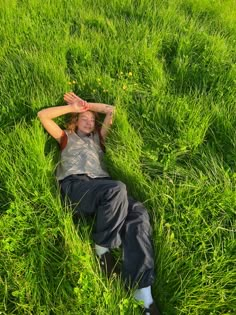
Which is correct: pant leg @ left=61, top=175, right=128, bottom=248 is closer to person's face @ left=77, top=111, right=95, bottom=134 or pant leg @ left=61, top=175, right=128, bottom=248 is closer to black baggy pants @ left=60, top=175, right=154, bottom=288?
black baggy pants @ left=60, top=175, right=154, bottom=288

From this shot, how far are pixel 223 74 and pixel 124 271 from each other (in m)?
2.50

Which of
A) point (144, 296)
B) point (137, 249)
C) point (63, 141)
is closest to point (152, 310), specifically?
point (144, 296)

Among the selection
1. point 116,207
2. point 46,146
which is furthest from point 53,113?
point 116,207

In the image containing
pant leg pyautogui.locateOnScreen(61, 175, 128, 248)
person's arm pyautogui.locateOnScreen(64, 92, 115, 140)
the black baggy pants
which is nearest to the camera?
the black baggy pants

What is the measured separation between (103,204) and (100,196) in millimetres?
77

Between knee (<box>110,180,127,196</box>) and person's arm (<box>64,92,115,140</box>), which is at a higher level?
person's arm (<box>64,92,115,140</box>)

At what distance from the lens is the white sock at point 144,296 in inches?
101

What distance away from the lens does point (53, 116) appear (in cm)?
353

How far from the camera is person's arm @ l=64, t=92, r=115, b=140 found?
361 centimetres

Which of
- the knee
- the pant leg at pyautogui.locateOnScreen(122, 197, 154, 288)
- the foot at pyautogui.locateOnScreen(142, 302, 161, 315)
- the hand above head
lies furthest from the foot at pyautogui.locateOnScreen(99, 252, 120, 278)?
the hand above head

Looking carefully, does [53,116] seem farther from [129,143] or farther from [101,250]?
[101,250]

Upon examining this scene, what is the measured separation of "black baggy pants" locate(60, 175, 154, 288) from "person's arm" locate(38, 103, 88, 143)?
24.5 inches

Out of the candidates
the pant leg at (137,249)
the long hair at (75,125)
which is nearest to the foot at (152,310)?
the pant leg at (137,249)

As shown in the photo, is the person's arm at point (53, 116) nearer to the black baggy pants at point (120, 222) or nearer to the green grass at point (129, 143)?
the green grass at point (129, 143)
